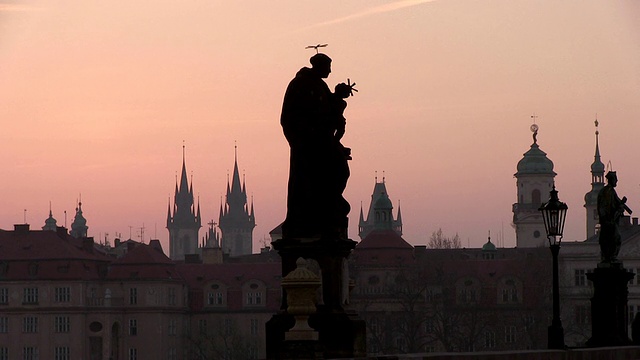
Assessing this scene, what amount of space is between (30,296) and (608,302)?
148313 mm

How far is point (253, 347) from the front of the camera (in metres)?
171

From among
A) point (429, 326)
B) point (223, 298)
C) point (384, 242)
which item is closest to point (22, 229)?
point (223, 298)

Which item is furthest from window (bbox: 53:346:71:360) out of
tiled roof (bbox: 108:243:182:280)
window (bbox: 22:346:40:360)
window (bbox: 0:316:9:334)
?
tiled roof (bbox: 108:243:182:280)

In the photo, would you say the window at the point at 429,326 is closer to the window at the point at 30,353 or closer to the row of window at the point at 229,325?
the row of window at the point at 229,325

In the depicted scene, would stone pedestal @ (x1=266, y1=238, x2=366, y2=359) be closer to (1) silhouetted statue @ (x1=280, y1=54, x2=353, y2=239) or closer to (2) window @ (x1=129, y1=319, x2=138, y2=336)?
(1) silhouetted statue @ (x1=280, y1=54, x2=353, y2=239)

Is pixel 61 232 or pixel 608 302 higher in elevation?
pixel 61 232

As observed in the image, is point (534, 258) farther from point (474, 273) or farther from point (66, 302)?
point (66, 302)

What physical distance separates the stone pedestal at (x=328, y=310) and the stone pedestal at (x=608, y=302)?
1254 cm

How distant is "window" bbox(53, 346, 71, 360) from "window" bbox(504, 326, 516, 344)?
39206mm

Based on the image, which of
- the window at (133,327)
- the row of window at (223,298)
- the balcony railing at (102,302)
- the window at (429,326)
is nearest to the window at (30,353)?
the balcony railing at (102,302)

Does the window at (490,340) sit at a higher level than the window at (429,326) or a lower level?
lower

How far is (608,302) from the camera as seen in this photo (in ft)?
124

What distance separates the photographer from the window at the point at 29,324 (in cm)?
18162

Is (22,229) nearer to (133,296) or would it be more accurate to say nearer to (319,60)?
(133,296)
